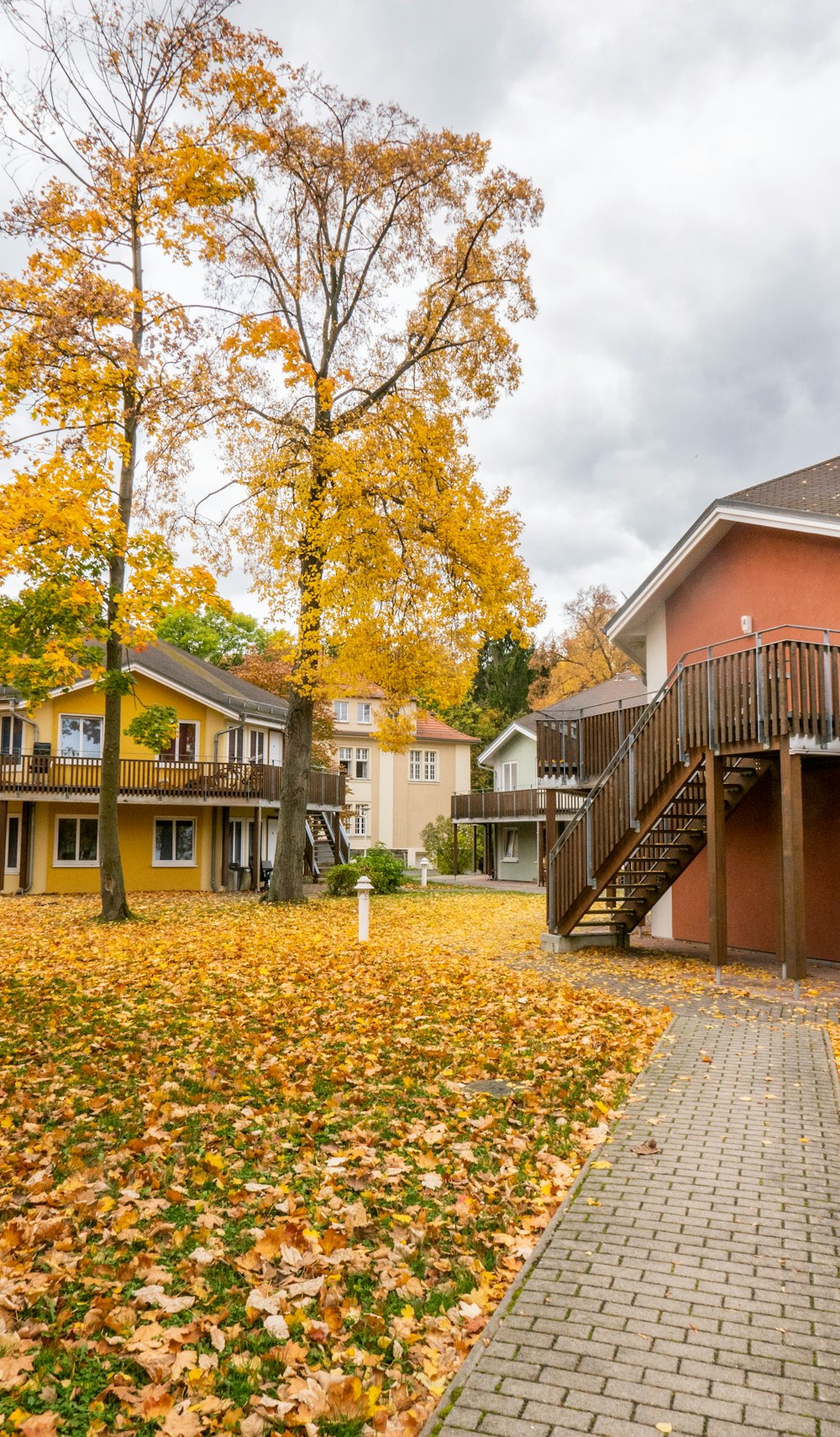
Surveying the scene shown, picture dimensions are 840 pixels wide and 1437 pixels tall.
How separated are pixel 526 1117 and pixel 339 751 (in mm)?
41595

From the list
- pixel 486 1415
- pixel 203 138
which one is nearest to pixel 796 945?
pixel 486 1415

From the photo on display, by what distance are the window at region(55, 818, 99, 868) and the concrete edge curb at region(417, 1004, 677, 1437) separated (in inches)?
1020

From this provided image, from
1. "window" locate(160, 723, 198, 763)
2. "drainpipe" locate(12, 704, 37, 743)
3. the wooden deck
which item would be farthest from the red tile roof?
the wooden deck

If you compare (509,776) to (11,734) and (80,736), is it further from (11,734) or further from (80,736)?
(11,734)

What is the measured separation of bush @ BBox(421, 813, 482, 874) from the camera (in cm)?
4416

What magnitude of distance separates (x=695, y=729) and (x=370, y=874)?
15.6 m

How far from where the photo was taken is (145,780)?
28.5 m

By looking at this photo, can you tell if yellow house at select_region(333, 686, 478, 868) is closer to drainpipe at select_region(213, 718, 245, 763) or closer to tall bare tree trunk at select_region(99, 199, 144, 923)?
drainpipe at select_region(213, 718, 245, 763)

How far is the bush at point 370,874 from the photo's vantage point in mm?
26219

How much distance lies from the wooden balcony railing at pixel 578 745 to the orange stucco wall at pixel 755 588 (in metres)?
1.77

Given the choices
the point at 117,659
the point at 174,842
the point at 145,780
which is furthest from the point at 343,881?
the point at 117,659

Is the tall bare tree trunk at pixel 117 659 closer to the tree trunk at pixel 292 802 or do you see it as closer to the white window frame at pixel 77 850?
the tree trunk at pixel 292 802

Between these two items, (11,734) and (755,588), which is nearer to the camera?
(755,588)

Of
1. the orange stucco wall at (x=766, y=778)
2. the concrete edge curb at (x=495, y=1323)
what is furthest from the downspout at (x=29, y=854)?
the concrete edge curb at (x=495, y=1323)
